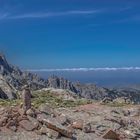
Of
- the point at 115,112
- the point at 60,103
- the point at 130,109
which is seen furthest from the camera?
the point at 60,103

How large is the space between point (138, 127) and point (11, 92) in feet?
128

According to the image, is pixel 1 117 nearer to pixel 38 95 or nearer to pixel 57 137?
pixel 57 137

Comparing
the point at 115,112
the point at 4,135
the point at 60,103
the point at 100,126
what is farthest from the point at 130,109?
the point at 4,135

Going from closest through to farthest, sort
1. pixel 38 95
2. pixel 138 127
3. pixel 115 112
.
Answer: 1. pixel 138 127
2. pixel 115 112
3. pixel 38 95

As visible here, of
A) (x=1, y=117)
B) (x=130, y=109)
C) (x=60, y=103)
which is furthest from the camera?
(x=60, y=103)

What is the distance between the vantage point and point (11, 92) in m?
85.2

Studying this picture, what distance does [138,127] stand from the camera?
1971 inches

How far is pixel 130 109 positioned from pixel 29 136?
2886 cm

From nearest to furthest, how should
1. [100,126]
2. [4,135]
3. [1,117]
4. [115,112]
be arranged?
[4,135]
[1,117]
[100,126]
[115,112]

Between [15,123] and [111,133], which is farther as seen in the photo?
[111,133]

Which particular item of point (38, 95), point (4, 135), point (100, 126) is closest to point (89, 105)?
point (38, 95)

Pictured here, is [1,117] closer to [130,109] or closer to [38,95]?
[130,109]

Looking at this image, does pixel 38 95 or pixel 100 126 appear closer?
pixel 100 126

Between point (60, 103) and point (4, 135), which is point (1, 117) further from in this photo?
point (60, 103)
